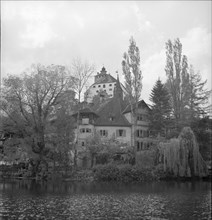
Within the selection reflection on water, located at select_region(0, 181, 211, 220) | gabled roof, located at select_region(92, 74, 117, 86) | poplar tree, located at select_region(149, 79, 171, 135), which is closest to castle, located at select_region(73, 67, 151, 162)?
poplar tree, located at select_region(149, 79, 171, 135)

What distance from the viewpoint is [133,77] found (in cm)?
4712

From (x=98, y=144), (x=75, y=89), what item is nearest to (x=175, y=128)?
(x=98, y=144)

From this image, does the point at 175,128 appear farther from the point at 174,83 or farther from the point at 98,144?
the point at 98,144

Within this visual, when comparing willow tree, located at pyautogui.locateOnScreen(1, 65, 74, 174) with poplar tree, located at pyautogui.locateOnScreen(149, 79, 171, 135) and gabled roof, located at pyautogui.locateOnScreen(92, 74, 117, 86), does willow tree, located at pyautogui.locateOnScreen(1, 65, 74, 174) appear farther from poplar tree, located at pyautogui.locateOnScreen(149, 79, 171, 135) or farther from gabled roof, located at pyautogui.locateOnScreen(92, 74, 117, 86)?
gabled roof, located at pyautogui.locateOnScreen(92, 74, 117, 86)

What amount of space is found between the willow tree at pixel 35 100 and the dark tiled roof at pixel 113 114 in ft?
42.9

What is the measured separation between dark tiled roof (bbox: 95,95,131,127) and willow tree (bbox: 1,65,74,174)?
13.1 m

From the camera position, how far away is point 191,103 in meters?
49.2

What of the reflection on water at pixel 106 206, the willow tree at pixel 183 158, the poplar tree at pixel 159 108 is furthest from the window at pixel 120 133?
the reflection on water at pixel 106 206

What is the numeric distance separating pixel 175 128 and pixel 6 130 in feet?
81.8

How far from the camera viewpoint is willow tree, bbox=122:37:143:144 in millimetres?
46719

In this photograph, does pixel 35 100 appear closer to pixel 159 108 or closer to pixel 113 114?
pixel 113 114

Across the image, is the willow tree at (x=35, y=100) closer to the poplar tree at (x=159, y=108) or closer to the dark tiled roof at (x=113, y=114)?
the dark tiled roof at (x=113, y=114)

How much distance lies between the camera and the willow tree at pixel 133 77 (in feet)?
153

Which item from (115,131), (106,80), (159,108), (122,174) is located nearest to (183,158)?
(122,174)
